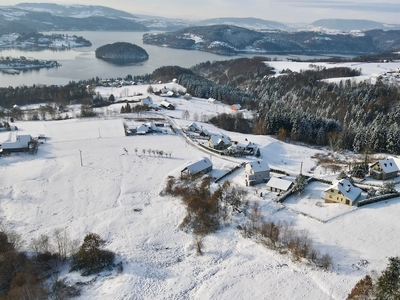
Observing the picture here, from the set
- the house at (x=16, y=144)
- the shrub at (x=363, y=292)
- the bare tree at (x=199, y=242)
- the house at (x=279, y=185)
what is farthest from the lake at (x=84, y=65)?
the shrub at (x=363, y=292)

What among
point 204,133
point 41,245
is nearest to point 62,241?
point 41,245

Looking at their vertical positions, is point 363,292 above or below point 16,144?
above

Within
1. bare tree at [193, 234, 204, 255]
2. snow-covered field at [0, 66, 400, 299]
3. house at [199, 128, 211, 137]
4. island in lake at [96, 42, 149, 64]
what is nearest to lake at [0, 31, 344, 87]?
island in lake at [96, 42, 149, 64]

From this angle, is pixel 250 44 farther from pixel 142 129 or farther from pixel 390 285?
pixel 390 285

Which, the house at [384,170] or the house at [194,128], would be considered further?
the house at [194,128]

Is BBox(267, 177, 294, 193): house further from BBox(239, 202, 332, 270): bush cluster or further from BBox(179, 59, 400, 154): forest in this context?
BBox(179, 59, 400, 154): forest

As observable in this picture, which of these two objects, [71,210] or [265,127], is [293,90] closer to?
[265,127]

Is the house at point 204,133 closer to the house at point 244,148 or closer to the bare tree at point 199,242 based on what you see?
the house at point 244,148
